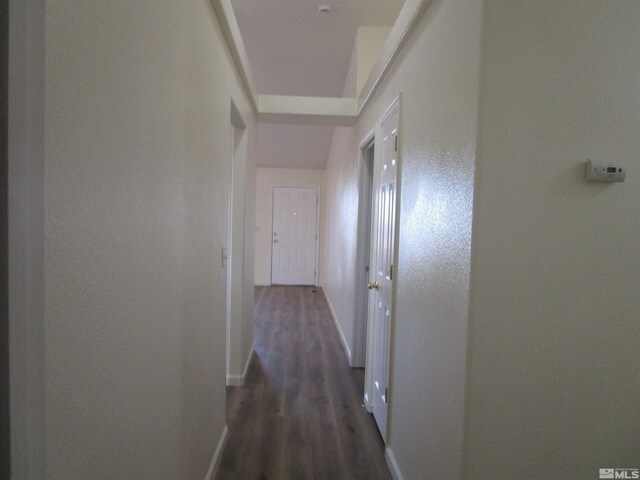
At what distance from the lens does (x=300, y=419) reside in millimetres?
2801

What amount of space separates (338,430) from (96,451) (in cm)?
206

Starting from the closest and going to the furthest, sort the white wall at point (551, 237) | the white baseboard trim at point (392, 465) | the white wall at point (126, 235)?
the white wall at point (126, 235) → the white wall at point (551, 237) → the white baseboard trim at point (392, 465)

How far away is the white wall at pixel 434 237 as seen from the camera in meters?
1.36

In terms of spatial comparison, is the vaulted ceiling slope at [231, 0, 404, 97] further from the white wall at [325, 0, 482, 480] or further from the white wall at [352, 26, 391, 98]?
the white wall at [325, 0, 482, 480]

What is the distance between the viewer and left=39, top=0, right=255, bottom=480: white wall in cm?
73

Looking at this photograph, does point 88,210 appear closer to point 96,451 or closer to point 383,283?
point 96,451

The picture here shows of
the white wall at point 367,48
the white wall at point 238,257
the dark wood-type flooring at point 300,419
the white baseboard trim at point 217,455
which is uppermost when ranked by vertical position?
the white wall at point 367,48

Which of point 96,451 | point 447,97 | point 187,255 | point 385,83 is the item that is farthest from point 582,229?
point 385,83

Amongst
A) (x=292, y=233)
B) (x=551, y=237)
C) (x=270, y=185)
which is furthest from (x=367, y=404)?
(x=270, y=185)

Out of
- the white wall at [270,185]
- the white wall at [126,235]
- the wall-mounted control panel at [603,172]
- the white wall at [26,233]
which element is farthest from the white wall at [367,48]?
the white wall at [270,185]

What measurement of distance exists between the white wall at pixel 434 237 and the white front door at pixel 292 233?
578cm

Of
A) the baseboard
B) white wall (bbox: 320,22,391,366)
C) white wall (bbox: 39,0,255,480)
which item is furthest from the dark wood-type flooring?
white wall (bbox: 39,0,255,480)

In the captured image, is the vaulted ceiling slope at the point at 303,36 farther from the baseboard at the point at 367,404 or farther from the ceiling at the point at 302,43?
the baseboard at the point at 367,404

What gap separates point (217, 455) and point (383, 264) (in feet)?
4.82
